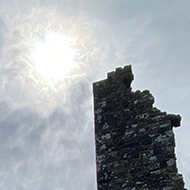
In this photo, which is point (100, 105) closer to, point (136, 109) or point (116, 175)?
point (136, 109)

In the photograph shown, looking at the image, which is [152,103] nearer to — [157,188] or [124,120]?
[124,120]

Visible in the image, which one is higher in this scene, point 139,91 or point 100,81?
point 100,81

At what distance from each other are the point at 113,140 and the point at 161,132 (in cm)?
133

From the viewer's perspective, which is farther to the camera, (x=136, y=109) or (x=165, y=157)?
(x=136, y=109)

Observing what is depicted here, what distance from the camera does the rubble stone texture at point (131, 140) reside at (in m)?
9.64

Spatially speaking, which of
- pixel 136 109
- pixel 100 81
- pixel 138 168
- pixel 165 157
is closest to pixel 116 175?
pixel 138 168

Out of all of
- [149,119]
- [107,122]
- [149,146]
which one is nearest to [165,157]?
[149,146]


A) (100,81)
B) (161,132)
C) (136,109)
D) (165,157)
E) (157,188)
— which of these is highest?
(100,81)

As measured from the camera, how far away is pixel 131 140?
10445 millimetres

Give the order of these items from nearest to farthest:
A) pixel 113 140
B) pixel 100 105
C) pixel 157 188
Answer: pixel 157 188
pixel 113 140
pixel 100 105

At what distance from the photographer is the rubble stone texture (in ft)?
31.6

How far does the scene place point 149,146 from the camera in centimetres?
1014

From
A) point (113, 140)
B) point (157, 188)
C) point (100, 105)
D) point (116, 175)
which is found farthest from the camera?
point (100, 105)

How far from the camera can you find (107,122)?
1120 cm
